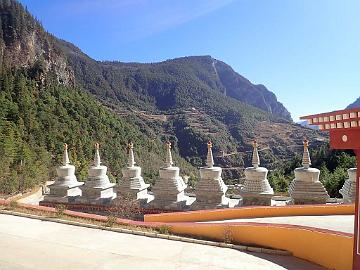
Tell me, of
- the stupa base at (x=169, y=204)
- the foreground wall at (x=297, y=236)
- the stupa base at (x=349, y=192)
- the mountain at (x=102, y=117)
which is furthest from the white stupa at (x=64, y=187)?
the stupa base at (x=349, y=192)

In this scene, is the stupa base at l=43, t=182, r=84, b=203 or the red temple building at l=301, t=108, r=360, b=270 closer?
the red temple building at l=301, t=108, r=360, b=270

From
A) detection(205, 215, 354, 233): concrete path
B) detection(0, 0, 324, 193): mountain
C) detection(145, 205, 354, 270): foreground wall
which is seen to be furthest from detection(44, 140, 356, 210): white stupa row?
detection(0, 0, 324, 193): mountain

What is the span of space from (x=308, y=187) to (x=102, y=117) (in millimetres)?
69946

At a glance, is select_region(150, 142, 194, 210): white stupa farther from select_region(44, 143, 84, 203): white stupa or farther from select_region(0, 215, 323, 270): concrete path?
select_region(0, 215, 323, 270): concrete path

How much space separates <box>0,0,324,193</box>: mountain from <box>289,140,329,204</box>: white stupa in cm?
1770

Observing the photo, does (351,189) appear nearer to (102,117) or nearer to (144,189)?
(144,189)

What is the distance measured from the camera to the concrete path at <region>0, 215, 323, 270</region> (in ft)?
28.9

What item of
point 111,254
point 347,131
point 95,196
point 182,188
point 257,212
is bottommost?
point 111,254

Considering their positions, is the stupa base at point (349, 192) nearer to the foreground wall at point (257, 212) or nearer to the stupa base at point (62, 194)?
the foreground wall at point (257, 212)

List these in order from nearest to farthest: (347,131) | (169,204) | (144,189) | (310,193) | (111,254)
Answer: (347,131)
(111,254)
(310,193)
(169,204)
(144,189)

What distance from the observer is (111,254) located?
31.2 ft

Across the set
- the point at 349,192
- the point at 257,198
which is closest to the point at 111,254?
the point at 257,198

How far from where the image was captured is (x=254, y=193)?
14953 mm

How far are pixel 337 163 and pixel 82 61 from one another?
143 m
